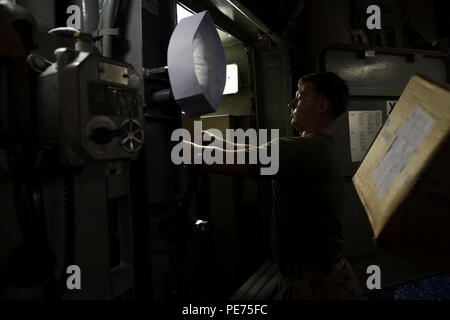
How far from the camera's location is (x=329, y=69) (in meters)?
2.68

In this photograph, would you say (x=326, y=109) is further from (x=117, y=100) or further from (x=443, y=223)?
(x=117, y=100)

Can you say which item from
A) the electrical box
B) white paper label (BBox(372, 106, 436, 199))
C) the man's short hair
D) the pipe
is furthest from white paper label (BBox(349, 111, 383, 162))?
the electrical box

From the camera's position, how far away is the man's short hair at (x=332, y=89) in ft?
5.73

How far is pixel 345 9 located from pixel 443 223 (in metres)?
2.76

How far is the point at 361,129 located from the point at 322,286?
173 cm

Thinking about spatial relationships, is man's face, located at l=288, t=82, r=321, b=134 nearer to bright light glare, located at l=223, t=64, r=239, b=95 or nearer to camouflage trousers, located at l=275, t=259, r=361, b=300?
camouflage trousers, located at l=275, t=259, r=361, b=300

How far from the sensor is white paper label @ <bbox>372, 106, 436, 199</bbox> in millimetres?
914

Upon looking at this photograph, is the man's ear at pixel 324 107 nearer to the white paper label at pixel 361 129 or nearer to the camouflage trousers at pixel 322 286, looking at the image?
the camouflage trousers at pixel 322 286

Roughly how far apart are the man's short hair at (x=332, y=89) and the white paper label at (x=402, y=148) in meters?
0.69

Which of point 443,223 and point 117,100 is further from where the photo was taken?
point 117,100

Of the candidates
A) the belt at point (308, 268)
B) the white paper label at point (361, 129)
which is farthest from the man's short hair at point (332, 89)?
the white paper label at point (361, 129)

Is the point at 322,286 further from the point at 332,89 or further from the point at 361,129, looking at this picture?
the point at 361,129

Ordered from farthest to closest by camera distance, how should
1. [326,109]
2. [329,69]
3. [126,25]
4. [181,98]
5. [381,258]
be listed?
[381,258] < [329,69] < [326,109] < [126,25] < [181,98]
